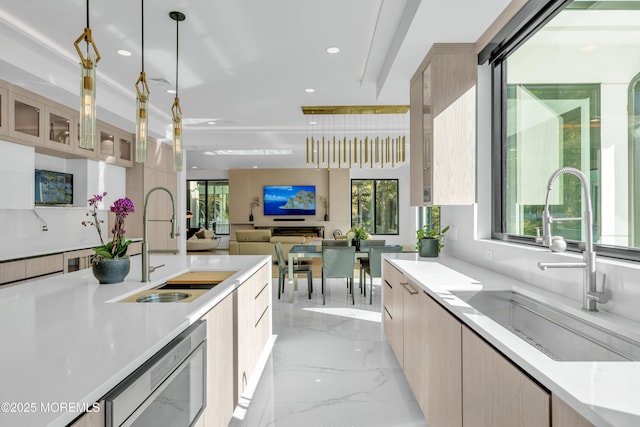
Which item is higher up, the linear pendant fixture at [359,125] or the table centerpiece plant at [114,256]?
the linear pendant fixture at [359,125]

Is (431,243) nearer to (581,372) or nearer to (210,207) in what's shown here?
(581,372)

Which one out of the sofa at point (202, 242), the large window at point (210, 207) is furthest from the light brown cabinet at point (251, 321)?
the large window at point (210, 207)

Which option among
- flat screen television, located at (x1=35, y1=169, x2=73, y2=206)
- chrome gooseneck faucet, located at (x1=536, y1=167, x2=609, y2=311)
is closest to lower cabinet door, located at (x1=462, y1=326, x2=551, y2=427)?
chrome gooseneck faucet, located at (x1=536, y1=167, x2=609, y2=311)

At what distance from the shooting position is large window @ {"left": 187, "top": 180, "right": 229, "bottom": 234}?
1223 centimetres

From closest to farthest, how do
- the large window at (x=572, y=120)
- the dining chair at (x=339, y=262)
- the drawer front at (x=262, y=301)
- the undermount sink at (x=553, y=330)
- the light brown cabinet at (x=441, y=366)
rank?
1. the undermount sink at (x=553, y=330)
2. the light brown cabinet at (x=441, y=366)
3. the large window at (x=572, y=120)
4. the drawer front at (x=262, y=301)
5. the dining chair at (x=339, y=262)

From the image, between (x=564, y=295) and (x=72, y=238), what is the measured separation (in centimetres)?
535

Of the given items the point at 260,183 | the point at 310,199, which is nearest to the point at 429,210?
the point at 310,199

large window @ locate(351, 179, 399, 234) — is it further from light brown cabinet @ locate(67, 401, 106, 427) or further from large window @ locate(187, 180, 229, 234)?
light brown cabinet @ locate(67, 401, 106, 427)

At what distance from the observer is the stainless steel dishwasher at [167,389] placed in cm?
84

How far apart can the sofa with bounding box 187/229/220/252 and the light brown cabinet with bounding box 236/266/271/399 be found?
7.81m

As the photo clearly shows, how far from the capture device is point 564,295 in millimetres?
1629

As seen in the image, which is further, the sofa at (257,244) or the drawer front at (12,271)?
the sofa at (257,244)

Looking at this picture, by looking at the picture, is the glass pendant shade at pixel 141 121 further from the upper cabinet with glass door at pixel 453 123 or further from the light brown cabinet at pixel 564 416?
the light brown cabinet at pixel 564 416

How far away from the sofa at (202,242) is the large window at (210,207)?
1.04 meters
